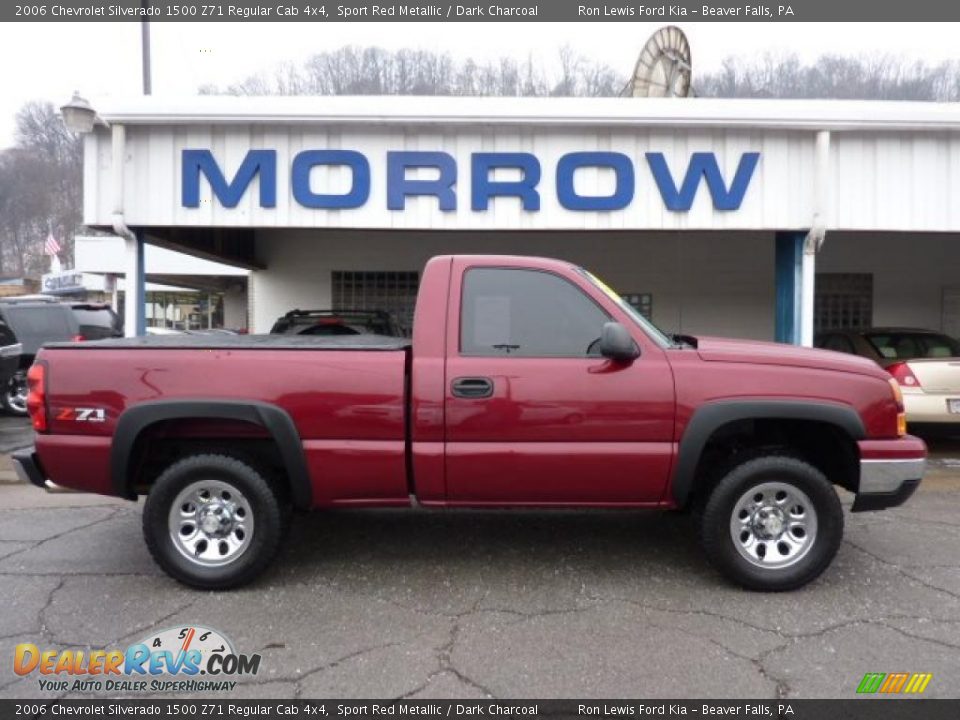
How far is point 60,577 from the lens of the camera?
434 centimetres

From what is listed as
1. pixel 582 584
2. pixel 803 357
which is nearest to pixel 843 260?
pixel 803 357

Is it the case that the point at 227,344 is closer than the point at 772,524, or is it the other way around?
the point at 772,524

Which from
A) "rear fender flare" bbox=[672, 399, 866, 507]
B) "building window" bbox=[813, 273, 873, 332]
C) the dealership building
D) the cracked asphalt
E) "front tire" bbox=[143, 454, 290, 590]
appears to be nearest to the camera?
the cracked asphalt

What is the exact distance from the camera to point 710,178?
8078mm

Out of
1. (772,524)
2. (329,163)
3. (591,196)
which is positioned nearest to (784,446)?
(772,524)

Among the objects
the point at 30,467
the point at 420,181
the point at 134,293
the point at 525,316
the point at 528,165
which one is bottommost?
the point at 30,467

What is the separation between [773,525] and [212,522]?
3209 mm

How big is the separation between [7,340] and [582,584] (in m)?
9.46

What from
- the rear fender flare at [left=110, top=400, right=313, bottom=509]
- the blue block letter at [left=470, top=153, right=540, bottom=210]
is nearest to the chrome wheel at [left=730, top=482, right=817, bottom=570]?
the rear fender flare at [left=110, top=400, right=313, bottom=509]

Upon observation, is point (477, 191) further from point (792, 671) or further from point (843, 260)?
point (843, 260)

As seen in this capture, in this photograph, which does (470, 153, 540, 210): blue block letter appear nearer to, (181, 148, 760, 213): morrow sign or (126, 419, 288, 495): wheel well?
(181, 148, 760, 213): morrow sign

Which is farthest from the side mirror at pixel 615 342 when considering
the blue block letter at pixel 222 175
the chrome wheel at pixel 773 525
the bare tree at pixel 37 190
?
the bare tree at pixel 37 190

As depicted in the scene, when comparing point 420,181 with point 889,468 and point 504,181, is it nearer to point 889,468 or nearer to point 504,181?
point 504,181

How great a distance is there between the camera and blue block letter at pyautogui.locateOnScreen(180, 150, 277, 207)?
26.4 feet
